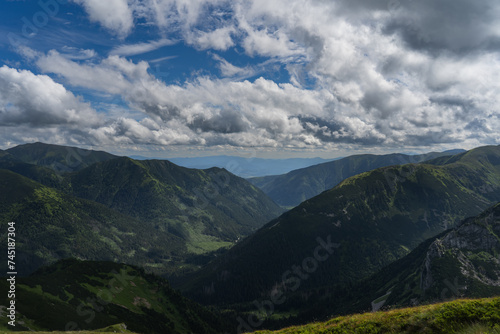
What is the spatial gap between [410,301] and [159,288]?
198 metres

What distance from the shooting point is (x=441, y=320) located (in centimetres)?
1884

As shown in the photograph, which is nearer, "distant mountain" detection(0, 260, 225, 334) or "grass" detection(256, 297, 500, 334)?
"grass" detection(256, 297, 500, 334)

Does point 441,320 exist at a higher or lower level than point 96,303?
higher

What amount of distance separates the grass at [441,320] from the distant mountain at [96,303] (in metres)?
96.3

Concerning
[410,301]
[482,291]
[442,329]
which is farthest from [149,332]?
[482,291]

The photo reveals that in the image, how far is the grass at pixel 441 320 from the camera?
17484 mm

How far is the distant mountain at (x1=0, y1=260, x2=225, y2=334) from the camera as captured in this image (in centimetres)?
11219

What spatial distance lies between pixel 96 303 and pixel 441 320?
18077cm

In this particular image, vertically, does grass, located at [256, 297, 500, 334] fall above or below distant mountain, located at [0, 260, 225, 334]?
above

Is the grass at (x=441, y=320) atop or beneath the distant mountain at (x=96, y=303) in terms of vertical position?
atop

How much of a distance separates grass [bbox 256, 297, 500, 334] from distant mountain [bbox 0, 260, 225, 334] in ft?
316

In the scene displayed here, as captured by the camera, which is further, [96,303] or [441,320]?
[96,303]

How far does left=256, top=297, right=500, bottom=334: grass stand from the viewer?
1748 cm

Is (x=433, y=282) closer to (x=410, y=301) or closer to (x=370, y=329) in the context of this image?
(x=410, y=301)
